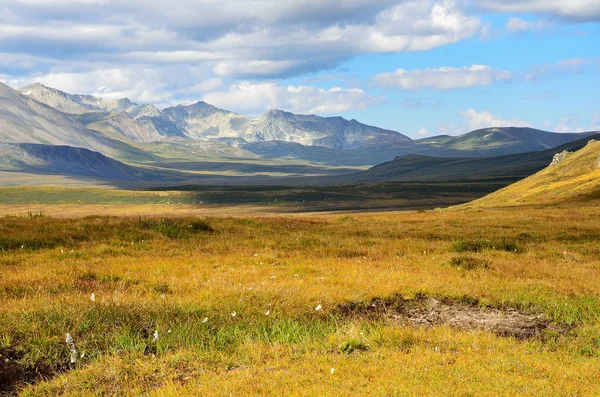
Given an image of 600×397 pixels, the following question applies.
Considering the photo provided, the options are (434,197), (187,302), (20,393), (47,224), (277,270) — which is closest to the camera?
(20,393)

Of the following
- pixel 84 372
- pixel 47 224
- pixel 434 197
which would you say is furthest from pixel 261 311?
pixel 434 197

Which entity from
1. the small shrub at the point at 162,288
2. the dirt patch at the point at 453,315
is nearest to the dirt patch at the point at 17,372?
the small shrub at the point at 162,288

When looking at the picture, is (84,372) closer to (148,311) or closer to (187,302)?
(148,311)

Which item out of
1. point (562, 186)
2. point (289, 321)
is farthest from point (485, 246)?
point (562, 186)

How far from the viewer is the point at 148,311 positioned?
41.3 ft

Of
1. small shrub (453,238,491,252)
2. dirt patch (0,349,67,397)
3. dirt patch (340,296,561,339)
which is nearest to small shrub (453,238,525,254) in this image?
small shrub (453,238,491,252)

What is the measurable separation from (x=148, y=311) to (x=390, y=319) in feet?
19.6

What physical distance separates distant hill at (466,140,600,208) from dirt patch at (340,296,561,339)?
58340mm

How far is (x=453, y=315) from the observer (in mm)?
13938

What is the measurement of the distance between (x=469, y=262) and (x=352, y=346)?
40.0 feet

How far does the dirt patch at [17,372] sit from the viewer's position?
9289mm

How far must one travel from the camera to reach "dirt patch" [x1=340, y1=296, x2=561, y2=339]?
1280 centimetres

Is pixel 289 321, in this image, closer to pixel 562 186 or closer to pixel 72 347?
pixel 72 347

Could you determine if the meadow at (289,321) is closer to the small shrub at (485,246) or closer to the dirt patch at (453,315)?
the dirt patch at (453,315)
